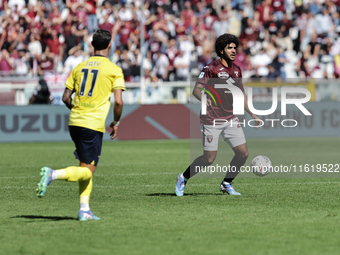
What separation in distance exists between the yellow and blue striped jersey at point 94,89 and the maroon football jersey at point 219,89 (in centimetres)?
222

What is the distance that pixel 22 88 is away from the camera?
20.3 meters

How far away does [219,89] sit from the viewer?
28.4ft

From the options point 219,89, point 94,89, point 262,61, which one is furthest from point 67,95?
point 262,61

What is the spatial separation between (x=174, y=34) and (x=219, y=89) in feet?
54.7

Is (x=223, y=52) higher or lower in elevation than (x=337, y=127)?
higher

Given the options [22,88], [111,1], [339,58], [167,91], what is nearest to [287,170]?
[167,91]

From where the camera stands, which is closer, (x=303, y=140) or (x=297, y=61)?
(x=303, y=140)

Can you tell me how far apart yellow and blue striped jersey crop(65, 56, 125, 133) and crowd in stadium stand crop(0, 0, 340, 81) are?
14.9 metres

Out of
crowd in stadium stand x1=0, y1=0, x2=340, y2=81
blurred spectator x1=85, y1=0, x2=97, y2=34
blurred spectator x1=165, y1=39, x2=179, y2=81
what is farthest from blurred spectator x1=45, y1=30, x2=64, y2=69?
blurred spectator x1=165, y1=39, x2=179, y2=81

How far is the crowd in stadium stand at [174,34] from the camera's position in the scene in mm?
22812

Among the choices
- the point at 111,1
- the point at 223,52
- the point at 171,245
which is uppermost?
the point at 111,1

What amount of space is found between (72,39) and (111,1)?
10.9 feet

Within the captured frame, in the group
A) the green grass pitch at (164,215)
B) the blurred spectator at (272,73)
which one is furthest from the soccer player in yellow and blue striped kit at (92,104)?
the blurred spectator at (272,73)

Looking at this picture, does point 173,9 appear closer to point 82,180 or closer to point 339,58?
point 339,58
